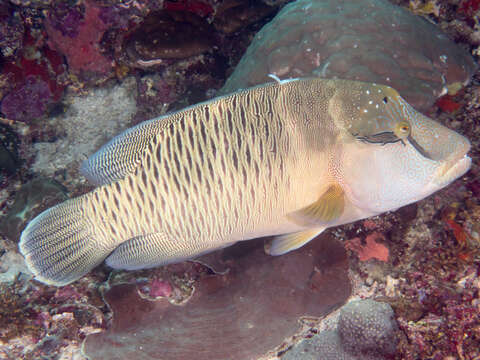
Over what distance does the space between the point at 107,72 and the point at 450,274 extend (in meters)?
6.36

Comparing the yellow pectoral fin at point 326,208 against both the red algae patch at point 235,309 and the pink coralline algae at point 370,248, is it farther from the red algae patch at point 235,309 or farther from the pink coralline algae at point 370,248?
the pink coralline algae at point 370,248

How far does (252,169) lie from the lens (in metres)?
2.58

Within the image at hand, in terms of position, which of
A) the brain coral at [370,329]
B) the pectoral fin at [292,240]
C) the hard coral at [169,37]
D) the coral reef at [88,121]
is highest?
the hard coral at [169,37]

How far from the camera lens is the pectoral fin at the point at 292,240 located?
281 cm

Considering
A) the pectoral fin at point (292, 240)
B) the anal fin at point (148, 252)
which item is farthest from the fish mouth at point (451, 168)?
the anal fin at point (148, 252)

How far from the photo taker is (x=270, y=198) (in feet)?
8.63

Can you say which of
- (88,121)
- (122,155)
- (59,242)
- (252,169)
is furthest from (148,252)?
(88,121)

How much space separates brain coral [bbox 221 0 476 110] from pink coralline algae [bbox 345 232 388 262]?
1591 mm

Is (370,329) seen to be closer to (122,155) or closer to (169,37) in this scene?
(122,155)

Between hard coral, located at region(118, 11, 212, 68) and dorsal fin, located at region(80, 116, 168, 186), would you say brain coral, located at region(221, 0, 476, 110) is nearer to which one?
hard coral, located at region(118, 11, 212, 68)

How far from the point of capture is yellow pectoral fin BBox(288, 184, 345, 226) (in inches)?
102

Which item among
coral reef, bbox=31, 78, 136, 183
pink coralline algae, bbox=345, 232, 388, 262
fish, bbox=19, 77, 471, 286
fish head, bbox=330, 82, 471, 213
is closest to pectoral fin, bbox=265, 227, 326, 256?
fish, bbox=19, 77, 471, 286

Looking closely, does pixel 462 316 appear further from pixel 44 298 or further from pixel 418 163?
pixel 44 298

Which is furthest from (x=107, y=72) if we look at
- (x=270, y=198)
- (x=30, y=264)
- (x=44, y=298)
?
(x=270, y=198)
